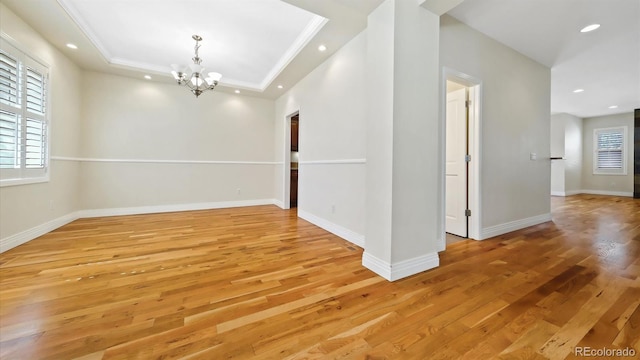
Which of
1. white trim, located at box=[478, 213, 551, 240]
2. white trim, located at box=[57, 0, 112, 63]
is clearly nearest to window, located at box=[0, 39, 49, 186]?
white trim, located at box=[57, 0, 112, 63]

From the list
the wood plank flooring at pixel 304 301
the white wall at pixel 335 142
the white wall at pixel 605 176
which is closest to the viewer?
the wood plank flooring at pixel 304 301

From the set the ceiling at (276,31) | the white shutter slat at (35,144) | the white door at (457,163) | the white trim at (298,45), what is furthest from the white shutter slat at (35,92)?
the white door at (457,163)

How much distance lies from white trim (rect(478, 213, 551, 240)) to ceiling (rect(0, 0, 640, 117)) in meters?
2.40

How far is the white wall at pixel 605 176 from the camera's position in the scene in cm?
688

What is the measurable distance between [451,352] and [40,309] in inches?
95.6

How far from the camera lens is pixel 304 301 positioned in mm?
1569

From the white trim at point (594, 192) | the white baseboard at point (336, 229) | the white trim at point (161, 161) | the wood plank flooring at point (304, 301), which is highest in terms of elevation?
the white trim at point (161, 161)

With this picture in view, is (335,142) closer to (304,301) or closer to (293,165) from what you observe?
(304,301)

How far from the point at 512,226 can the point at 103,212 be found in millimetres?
6690

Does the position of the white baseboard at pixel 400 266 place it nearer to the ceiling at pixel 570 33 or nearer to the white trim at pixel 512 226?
the white trim at pixel 512 226

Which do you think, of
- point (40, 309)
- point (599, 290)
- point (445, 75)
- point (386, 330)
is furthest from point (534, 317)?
point (40, 309)

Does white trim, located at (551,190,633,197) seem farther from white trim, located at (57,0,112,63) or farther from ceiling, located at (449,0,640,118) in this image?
white trim, located at (57,0,112,63)

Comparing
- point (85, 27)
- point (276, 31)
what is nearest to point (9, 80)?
point (85, 27)

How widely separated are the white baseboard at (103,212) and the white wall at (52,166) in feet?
0.04
